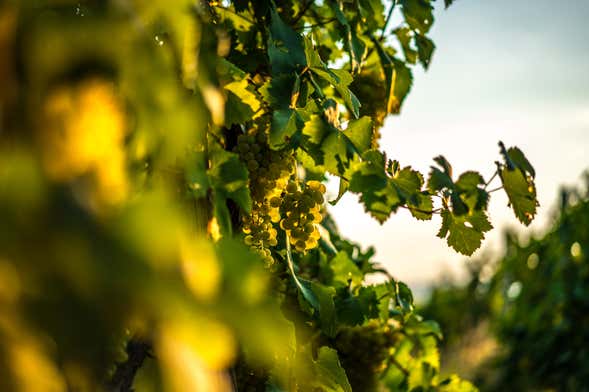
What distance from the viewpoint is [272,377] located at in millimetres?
1396

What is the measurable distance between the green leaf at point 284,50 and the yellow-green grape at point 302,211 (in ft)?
0.82

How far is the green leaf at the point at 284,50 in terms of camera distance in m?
1.31

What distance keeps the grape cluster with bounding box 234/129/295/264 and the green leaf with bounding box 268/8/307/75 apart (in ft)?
0.54

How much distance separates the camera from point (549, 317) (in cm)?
647

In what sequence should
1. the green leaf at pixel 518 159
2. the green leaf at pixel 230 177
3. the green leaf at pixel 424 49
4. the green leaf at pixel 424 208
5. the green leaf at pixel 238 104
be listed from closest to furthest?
1. the green leaf at pixel 230 177
2. the green leaf at pixel 238 104
3. the green leaf at pixel 424 208
4. the green leaf at pixel 518 159
5. the green leaf at pixel 424 49

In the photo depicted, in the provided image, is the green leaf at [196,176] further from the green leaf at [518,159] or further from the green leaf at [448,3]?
the green leaf at [448,3]

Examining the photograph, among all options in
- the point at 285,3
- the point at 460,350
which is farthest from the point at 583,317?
the point at 285,3

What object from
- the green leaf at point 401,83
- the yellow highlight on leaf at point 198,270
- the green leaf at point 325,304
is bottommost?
the green leaf at point 325,304

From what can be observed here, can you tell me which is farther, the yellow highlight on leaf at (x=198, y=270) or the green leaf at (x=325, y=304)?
the green leaf at (x=325, y=304)

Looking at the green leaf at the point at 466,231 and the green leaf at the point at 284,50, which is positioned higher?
the green leaf at the point at 284,50

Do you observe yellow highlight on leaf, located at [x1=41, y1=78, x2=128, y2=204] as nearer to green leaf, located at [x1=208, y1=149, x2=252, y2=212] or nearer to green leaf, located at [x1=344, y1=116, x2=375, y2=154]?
green leaf, located at [x1=208, y1=149, x2=252, y2=212]

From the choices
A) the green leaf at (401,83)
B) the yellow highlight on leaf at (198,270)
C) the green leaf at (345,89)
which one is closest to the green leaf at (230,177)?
the green leaf at (345,89)

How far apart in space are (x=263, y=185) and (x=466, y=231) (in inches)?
19.1

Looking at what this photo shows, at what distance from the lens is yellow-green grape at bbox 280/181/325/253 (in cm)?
130
